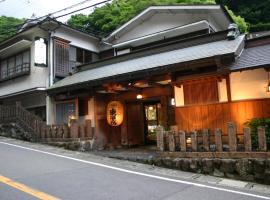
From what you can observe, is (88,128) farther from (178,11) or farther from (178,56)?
(178,11)

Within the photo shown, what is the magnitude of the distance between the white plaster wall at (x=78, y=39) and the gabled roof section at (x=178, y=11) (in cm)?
264

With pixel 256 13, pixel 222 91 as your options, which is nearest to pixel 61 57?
pixel 222 91

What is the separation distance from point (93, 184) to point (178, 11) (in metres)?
13.4

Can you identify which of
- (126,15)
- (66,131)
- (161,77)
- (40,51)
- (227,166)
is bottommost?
(227,166)

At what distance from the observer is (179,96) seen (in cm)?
1262

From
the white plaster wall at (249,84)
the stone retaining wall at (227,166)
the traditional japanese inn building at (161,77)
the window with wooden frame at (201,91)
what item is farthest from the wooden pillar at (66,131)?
the white plaster wall at (249,84)

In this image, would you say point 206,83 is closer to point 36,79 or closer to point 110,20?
point 36,79

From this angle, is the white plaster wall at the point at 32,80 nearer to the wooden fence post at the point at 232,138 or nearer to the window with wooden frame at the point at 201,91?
the window with wooden frame at the point at 201,91

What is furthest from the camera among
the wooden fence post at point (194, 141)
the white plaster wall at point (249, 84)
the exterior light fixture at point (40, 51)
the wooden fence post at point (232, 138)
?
the exterior light fixture at point (40, 51)

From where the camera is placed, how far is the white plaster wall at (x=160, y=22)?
59.5 ft

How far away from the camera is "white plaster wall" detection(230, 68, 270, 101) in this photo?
35.5 ft

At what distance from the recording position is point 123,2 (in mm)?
32188

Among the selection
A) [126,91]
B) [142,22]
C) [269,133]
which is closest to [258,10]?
[142,22]

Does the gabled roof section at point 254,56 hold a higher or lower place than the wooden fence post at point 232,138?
higher
